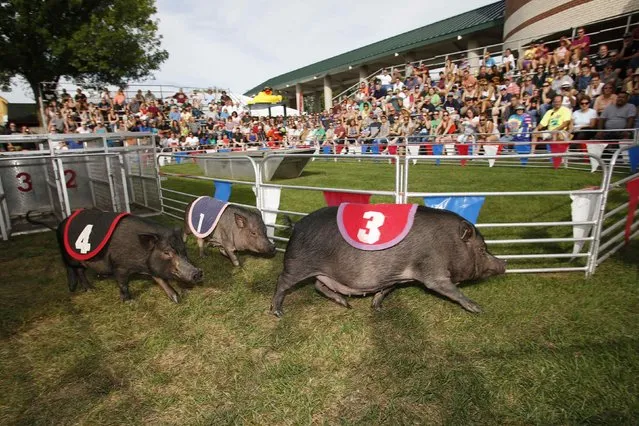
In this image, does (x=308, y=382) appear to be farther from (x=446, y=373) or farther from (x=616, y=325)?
(x=616, y=325)

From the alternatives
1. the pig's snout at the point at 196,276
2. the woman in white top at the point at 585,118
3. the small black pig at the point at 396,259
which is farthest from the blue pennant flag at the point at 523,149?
the pig's snout at the point at 196,276

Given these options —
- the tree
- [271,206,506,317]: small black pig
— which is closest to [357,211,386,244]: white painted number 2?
[271,206,506,317]: small black pig

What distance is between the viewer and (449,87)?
16.9m

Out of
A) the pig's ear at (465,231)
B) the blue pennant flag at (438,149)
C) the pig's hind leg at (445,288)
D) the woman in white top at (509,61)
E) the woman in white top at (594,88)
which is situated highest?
the woman in white top at (509,61)

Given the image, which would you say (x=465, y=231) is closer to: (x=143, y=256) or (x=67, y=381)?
(x=143, y=256)

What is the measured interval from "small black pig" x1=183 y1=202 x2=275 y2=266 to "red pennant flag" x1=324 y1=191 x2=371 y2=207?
1.05 meters

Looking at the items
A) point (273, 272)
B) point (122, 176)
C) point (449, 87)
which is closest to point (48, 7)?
point (122, 176)

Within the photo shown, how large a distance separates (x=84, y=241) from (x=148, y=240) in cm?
72

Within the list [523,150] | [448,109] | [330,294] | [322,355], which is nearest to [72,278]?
[330,294]

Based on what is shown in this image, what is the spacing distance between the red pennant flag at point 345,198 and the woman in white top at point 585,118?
1029cm

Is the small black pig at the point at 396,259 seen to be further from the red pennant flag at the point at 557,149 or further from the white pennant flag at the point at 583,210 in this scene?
the red pennant flag at the point at 557,149

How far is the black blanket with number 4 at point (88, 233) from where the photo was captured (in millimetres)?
3678

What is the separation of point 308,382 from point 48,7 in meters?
27.5

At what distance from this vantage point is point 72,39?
21.5 meters
